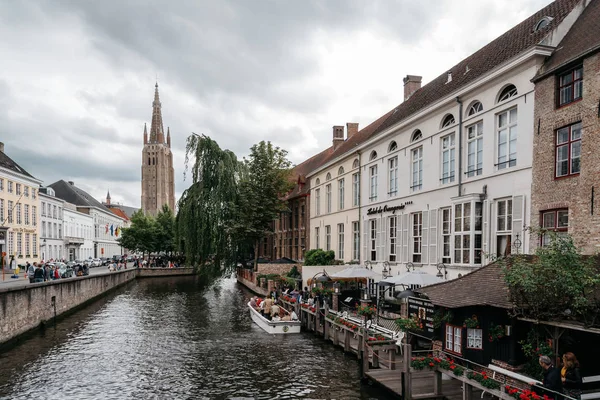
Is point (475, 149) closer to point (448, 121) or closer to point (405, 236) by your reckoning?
point (448, 121)

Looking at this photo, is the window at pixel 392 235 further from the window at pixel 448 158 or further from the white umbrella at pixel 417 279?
the white umbrella at pixel 417 279

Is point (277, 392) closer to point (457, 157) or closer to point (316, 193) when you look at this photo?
point (457, 157)

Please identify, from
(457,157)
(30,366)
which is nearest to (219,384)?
(30,366)

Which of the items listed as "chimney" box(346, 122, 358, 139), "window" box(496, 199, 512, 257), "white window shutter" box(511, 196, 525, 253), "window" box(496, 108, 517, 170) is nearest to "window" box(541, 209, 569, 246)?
"white window shutter" box(511, 196, 525, 253)

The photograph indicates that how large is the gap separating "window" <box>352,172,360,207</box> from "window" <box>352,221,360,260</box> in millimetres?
1242

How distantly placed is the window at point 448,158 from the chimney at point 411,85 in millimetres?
10543

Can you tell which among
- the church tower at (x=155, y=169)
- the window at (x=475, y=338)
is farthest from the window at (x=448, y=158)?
the church tower at (x=155, y=169)

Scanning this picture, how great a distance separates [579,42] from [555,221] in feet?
16.7

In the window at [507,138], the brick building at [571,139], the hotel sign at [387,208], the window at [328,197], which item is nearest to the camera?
the brick building at [571,139]

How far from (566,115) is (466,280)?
544 cm

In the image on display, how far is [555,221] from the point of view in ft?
42.4

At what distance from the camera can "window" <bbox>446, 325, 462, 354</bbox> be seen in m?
11.1

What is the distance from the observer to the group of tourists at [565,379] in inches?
308

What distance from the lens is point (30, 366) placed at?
14.3 metres
